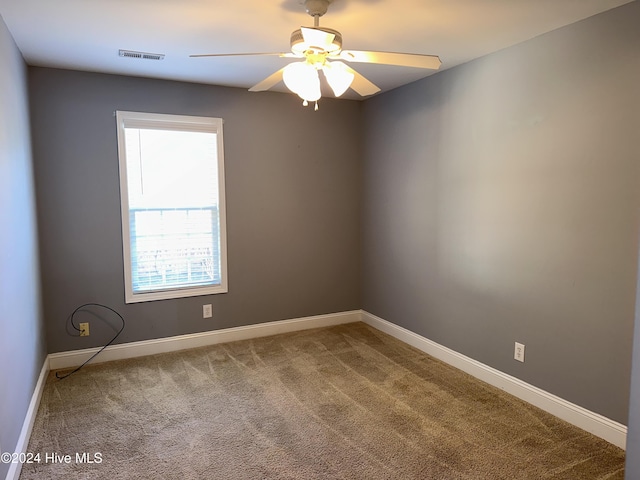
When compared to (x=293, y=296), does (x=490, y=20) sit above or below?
above

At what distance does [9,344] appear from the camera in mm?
2168

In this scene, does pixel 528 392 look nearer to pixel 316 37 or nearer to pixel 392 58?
pixel 392 58

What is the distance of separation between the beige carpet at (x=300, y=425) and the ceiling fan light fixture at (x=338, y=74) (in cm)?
196

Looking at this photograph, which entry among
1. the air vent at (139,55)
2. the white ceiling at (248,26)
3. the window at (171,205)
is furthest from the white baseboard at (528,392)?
the air vent at (139,55)

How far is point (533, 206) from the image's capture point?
9.14 ft

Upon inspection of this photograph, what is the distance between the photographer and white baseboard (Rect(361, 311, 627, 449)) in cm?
242

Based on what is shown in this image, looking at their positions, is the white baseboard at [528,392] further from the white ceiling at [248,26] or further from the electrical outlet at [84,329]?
the electrical outlet at [84,329]

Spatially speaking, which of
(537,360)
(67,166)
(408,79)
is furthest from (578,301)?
(67,166)

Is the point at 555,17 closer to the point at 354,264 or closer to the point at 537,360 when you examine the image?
the point at 537,360

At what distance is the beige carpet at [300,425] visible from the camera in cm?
221

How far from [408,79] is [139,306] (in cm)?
302

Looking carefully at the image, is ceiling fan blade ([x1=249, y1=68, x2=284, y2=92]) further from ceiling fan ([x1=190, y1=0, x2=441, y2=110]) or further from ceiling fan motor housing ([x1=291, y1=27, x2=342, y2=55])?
ceiling fan motor housing ([x1=291, y1=27, x2=342, y2=55])

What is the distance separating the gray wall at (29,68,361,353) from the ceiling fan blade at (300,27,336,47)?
2211mm

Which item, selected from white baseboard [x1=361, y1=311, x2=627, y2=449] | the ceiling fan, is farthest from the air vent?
white baseboard [x1=361, y1=311, x2=627, y2=449]
